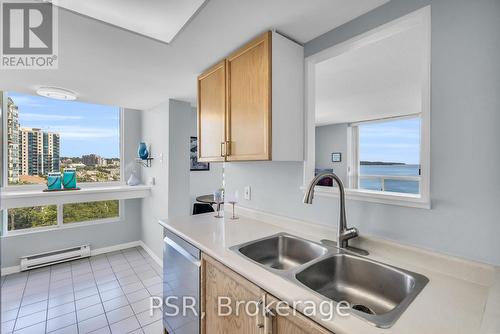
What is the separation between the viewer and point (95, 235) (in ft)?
11.1

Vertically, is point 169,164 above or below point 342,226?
above

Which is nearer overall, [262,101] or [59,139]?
[262,101]

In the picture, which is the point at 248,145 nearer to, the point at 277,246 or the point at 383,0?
the point at 277,246

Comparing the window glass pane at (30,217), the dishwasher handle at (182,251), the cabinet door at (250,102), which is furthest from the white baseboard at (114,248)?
the cabinet door at (250,102)

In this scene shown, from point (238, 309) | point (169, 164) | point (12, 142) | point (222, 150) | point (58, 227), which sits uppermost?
point (12, 142)

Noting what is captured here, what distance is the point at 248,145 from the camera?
156cm

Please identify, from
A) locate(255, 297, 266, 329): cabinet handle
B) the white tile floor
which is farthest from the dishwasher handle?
the white tile floor

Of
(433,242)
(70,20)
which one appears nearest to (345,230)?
(433,242)

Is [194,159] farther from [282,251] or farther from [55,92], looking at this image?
[282,251]

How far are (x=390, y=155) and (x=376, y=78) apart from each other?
2966 mm

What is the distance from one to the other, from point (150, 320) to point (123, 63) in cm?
215

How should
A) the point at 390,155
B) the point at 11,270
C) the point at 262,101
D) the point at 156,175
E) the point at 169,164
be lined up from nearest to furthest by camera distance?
the point at 262,101 → the point at 11,270 → the point at 169,164 → the point at 156,175 → the point at 390,155

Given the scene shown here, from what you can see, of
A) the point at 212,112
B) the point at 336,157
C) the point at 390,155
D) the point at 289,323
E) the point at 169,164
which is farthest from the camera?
the point at 336,157

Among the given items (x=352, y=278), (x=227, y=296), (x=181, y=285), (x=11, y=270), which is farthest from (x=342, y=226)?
(x=11, y=270)
